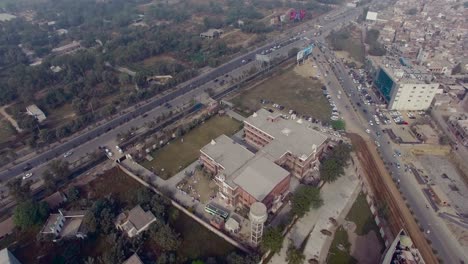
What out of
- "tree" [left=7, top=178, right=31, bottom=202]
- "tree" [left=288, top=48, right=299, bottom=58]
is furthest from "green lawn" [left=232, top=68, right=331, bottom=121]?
"tree" [left=7, top=178, right=31, bottom=202]

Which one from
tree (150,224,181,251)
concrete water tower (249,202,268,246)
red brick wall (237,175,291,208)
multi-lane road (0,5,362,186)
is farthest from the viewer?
multi-lane road (0,5,362,186)

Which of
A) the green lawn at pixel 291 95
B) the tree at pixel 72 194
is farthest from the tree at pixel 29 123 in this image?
the green lawn at pixel 291 95

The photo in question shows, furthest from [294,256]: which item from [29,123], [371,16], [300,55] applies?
[371,16]

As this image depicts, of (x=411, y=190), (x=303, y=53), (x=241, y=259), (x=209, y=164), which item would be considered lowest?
(x=411, y=190)

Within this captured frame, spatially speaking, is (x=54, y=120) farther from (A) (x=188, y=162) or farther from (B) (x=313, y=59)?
(B) (x=313, y=59)

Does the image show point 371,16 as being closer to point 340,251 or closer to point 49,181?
point 340,251

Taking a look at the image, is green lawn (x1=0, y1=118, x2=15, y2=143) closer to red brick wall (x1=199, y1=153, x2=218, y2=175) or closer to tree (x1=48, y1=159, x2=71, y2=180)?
tree (x1=48, y1=159, x2=71, y2=180)
